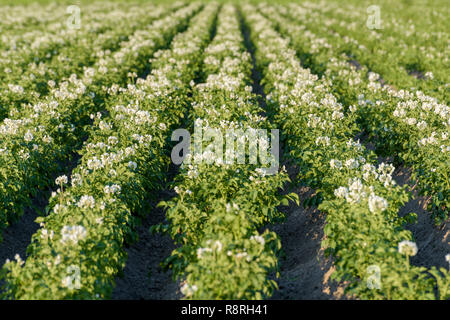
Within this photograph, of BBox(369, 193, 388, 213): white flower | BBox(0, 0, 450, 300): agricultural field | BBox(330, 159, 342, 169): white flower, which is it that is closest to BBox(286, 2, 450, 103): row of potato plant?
BBox(0, 0, 450, 300): agricultural field

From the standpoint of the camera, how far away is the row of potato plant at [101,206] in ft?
17.7

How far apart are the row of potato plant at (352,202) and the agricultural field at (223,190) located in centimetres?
3

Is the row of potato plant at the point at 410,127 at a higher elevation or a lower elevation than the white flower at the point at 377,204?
lower

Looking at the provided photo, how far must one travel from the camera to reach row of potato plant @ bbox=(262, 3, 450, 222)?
826cm

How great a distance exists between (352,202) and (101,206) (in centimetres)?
380

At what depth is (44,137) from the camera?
30.3 ft

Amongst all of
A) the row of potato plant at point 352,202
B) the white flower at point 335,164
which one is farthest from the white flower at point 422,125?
the white flower at point 335,164

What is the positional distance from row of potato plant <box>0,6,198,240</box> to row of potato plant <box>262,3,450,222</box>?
24.4ft

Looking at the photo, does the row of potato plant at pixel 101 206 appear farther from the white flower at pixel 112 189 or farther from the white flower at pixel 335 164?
the white flower at pixel 335 164

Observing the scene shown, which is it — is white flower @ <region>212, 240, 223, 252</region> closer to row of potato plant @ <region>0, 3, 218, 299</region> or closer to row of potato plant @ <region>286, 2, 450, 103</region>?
row of potato plant @ <region>0, 3, 218, 299</region>

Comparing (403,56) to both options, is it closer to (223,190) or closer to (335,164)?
(335,164)
